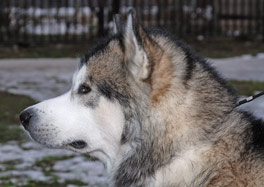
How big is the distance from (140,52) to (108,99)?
429mm

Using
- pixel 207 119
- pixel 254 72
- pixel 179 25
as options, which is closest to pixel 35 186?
pixel 207 119

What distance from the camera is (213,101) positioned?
12.9 ft

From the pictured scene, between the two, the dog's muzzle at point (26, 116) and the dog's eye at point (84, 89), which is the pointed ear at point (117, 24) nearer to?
the dog's eye at point (84, 89)

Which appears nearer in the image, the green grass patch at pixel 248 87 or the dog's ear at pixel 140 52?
the dog's ear at pixel 140 52

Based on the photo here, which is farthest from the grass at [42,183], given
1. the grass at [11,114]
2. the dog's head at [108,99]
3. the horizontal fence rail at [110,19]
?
the horizontal fence rail at [110,19]

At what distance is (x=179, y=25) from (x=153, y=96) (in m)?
14.4

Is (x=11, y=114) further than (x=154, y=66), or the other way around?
(x=11, y=114)

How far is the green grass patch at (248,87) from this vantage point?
10.4 m

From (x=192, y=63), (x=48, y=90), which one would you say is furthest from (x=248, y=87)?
(x=192, y=63)

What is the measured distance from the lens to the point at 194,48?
1470cm

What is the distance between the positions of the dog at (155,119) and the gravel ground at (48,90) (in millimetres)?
682

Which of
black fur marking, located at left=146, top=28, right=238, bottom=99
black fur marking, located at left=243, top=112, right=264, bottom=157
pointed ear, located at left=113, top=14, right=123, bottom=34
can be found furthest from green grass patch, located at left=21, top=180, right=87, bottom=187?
black fur marking, located at left=243, top=112, right=264, bottom=157

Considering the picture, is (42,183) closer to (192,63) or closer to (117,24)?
(117,24)

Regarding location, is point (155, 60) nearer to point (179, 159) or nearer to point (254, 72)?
point (179, 159)
